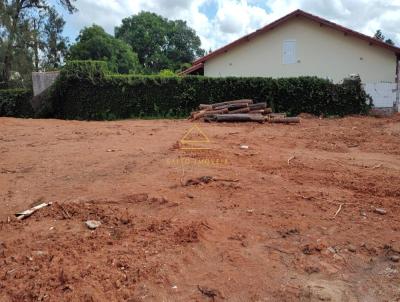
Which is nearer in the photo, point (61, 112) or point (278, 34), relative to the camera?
point (61, 112)

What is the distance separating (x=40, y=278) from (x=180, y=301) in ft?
4.01

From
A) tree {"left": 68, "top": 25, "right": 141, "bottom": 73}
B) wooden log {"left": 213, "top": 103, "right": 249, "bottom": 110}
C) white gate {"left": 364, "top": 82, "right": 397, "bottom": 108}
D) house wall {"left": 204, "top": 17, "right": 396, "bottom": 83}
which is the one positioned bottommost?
wooden log {"left": 213, "top": 103, "right": 249, "bottom": 110}

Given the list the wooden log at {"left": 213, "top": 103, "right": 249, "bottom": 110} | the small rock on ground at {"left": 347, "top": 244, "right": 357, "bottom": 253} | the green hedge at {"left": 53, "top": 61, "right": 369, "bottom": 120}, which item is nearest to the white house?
the green hedge at {"left": 53, "top": 61, "right": 369, "bottom": 120}

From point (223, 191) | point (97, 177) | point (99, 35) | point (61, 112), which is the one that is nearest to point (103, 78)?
point (61, 112)

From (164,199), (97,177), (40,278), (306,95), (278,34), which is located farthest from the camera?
(278,34)

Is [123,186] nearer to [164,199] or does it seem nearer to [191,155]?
[164,199]

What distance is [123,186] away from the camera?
6.11m

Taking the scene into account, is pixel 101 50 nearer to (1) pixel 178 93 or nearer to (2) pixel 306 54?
(2) pixel 306 54

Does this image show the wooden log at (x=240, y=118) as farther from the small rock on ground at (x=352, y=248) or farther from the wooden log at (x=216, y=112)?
the small rock on ground at (x=352, y=248)

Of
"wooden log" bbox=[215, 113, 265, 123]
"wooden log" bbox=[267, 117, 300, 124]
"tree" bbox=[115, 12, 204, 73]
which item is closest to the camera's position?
"wooden log" bbox=[267, 117, 300, 124]

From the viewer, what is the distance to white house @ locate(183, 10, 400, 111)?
21.6 m

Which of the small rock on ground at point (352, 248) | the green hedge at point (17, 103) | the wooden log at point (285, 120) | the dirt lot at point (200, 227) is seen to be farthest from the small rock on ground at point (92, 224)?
the green hedge at point (17, 103)

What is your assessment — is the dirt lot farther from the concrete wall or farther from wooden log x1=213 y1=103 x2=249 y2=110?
the concrete wall

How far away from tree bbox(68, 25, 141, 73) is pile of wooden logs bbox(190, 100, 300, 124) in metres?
29.6
